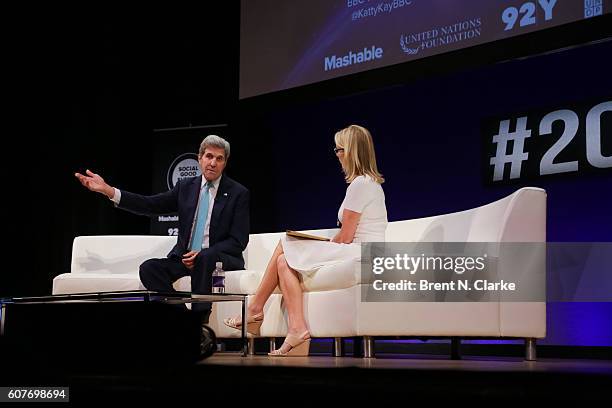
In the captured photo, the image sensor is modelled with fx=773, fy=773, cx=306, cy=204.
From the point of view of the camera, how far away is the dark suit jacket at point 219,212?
417 centimetres

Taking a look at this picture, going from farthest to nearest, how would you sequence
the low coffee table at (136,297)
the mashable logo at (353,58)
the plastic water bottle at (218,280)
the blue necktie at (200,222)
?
the mashable logo at (353,58), the blue necktie at (200,222), the plastic water bottle at (218,280), the low coffee table at (136,297)

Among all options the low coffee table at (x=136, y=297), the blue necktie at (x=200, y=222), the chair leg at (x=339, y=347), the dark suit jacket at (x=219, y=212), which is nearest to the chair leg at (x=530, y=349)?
the chair leg at (x=339, y=347)

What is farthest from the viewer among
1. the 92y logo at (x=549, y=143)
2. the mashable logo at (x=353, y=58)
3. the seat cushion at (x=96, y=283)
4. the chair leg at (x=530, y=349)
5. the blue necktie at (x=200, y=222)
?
the mashable logo at (x=353, y=58)

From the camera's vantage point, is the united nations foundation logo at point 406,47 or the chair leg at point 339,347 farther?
the united nations foundation logo at point 406,47

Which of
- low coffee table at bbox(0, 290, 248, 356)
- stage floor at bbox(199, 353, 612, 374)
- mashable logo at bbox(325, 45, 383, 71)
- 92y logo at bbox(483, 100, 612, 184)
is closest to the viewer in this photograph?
stage floor at bbox(199, 353, 612, 374)

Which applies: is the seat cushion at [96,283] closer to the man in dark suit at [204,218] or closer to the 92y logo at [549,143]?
the man in dark suit at [204,218]

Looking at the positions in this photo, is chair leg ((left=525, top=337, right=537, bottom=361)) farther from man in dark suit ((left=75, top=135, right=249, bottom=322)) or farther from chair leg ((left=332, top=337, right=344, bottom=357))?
man in dark suit ((left=75, top=135, right=249, bottom=322))

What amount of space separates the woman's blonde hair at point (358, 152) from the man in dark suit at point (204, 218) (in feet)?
2.67

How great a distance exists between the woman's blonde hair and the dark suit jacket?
0.81 m

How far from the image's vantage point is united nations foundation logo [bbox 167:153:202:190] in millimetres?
6309

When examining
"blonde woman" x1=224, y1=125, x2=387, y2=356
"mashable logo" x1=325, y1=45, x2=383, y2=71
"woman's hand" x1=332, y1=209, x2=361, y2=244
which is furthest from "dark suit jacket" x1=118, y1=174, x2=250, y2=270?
"mashable logo" x1=325, y1=45, x2=383, y2=71

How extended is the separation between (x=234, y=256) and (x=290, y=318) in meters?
0.78

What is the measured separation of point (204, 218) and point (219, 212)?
0.14 m

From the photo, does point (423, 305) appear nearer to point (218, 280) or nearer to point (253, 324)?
point (253, 324)
